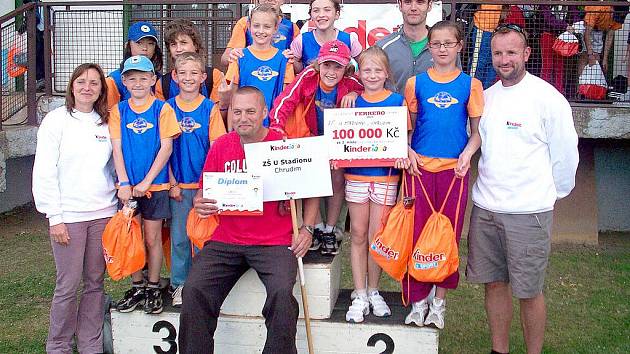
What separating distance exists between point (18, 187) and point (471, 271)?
7998 millimetres

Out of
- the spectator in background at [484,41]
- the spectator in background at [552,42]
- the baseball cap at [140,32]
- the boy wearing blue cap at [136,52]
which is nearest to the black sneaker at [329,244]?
the boy wearing blue cap at [136,52]

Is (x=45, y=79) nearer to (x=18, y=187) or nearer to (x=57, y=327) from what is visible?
(x=18, y=187)

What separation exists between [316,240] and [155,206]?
1216 mm

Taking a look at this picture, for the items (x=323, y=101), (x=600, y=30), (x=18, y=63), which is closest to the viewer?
(x=323, y=101)

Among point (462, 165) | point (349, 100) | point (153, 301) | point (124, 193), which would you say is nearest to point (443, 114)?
point (462, 165)

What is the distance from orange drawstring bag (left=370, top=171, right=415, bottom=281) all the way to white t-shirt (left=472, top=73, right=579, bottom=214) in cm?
56

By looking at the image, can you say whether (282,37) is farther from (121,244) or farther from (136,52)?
(121,244)

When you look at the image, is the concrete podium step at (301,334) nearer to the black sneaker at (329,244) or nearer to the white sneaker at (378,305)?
the white sneaker at (378,305)

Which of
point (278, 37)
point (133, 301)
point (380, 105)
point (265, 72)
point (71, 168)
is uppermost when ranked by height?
point (278, 37)

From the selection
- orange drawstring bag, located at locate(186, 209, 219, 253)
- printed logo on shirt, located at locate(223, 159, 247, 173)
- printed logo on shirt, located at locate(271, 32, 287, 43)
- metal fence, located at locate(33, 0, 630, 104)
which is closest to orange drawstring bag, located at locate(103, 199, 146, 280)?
orange drawstring bag, located at locate(186, 209, 219, 253)

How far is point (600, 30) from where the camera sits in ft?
28.7

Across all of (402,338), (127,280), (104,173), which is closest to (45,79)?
(127,280)

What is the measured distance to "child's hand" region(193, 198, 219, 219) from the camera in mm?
4719

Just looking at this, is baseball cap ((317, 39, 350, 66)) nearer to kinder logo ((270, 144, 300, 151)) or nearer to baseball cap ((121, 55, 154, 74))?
kinder logo ((270, 144, 300, 151))
